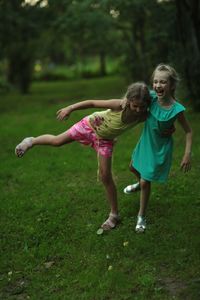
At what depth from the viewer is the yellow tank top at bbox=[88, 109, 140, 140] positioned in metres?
5.76

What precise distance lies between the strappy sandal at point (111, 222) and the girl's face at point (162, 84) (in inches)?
62.1

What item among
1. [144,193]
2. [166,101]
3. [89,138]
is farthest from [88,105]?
[144,193]

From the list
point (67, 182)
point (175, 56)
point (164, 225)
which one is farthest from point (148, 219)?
point (175, 56)

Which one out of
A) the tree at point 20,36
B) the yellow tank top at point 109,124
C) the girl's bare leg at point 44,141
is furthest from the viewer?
the tree at point 20,36

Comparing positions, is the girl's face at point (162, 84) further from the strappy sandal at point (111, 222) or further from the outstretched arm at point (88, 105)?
the strappy sandal at point (111, 222)

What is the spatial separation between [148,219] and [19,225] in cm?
157

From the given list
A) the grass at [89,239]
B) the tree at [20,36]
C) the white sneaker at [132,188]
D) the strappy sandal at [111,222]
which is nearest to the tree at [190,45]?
the grass at [89,239]

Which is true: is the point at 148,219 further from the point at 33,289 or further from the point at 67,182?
the point at 67,182

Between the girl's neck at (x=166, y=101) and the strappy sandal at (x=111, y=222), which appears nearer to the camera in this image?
the girl's neck at (x=166, y=101)

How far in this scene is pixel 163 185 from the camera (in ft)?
25.1

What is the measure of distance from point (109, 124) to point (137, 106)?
1.39 ft

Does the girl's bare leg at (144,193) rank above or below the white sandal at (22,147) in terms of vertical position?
below

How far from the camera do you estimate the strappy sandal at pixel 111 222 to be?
20.5 feet

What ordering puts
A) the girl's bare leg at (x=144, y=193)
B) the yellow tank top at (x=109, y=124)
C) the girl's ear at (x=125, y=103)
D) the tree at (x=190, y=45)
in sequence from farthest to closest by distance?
the tree at (x=190, y=45)
the girl's bare leg at (x=144, y=193)
the yellow tank top at (x=109, y=124)
the girl's ear at (x=125, y=103)
